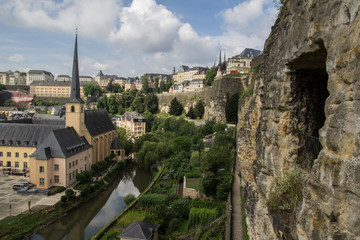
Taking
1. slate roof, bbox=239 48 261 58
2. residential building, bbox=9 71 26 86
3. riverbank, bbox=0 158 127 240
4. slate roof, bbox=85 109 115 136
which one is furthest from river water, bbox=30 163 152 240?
residential building, bbox=9 71 26 86

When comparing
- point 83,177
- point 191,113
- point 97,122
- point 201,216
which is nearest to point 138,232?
point 201,216

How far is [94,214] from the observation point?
2470 cm

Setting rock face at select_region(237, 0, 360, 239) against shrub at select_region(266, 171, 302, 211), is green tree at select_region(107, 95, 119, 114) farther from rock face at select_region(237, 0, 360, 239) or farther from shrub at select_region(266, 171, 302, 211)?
shrub at select_region(266, 171, 302, 211)

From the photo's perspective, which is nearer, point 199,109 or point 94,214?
A: point 94,214

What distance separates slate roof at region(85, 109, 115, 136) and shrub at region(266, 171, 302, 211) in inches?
1338

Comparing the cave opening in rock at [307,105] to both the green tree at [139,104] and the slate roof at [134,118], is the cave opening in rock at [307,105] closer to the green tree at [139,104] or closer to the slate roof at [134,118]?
the slate roof at [134,118]

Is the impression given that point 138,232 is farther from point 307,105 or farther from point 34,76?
point 34,76

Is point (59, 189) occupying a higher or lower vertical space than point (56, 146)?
lower

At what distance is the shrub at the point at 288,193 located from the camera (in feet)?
18.6

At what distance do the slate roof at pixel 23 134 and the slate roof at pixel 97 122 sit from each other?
5.84 meters

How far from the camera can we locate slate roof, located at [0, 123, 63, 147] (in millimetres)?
32219

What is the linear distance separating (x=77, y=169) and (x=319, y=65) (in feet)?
101

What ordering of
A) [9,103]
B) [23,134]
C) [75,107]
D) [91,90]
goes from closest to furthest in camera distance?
1. [23,134]
2. [75,107]
3. [9,103]
4. [91,90]

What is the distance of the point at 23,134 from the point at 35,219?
15.8 meters
